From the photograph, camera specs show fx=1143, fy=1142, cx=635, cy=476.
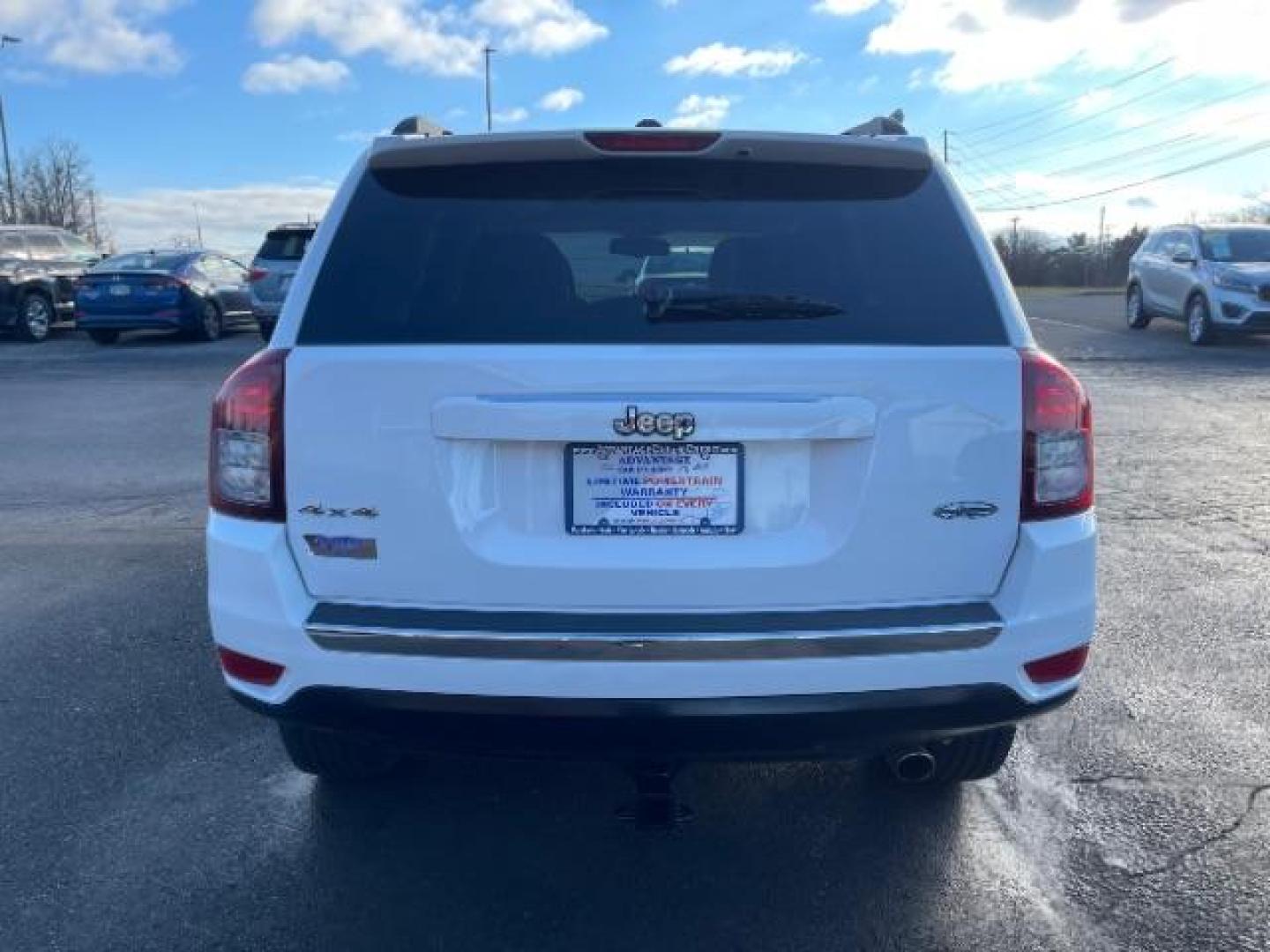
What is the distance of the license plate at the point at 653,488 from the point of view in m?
2.51

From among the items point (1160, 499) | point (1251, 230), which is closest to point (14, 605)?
point (1160, 499)

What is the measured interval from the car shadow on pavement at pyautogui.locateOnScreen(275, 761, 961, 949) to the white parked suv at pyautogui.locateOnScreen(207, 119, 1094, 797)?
20.4 inches

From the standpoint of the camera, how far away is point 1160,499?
7.36m

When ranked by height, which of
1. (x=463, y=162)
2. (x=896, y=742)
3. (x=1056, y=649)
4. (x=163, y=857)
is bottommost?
(x=163, y=857)

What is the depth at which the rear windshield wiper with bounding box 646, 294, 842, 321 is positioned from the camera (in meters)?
2.63

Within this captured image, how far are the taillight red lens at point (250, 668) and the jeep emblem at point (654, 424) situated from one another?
975 millimetres

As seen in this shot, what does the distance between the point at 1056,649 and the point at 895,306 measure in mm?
889

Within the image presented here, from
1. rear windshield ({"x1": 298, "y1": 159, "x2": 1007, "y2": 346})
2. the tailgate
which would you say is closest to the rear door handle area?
the tailgate

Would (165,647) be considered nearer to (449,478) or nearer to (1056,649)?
(449,478)

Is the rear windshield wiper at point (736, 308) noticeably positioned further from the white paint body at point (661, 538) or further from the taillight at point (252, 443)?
the taillight at point (252, 443)

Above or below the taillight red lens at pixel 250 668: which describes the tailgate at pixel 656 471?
above

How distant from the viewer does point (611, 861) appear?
3.18 meters

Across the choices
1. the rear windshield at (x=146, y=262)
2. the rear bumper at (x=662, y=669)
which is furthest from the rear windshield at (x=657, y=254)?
the rear windshield at (x=146, y=262)

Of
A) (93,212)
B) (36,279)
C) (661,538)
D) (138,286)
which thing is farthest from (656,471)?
(93,212)
